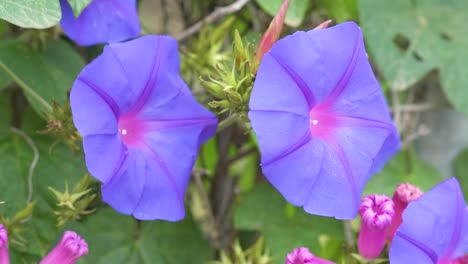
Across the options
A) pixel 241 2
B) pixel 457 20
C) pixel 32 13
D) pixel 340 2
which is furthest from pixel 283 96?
pixel 457 20

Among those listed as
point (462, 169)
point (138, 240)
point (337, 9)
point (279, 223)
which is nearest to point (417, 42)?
point (337, 9)

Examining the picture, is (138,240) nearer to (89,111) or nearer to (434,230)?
(89,111)

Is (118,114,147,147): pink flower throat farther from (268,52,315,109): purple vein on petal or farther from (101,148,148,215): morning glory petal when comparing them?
(268,52,315,109): purple vein on petal

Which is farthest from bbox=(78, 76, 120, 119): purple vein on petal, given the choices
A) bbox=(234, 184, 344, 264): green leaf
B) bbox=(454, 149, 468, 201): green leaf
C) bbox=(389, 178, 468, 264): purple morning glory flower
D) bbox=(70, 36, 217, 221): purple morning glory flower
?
bbox=(454, 149, 468, 201): green leaf

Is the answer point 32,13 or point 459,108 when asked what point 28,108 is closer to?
point 32,13

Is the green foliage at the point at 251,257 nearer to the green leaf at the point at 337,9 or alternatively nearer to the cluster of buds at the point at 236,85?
the cluster of buds at the point at 236,85

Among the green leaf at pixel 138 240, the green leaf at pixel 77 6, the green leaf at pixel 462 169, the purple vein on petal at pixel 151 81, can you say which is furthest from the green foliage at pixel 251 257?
the green leaf at pixel 462 169
